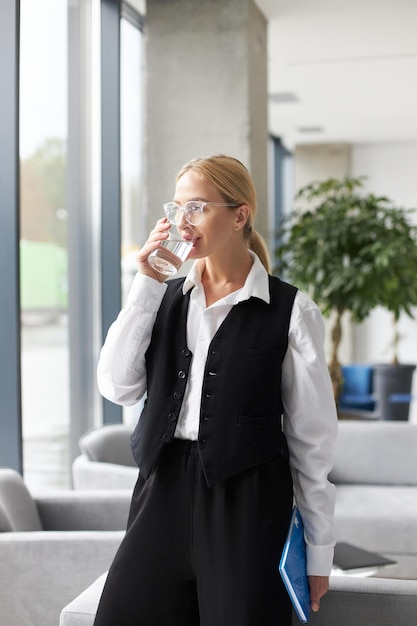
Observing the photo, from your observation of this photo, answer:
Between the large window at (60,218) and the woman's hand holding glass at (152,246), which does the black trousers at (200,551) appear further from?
the large window at (60,218)

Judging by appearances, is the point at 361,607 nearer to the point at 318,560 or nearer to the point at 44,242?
the point at 318,560

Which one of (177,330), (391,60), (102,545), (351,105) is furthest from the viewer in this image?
(351,105)

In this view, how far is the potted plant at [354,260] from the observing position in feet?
18.8

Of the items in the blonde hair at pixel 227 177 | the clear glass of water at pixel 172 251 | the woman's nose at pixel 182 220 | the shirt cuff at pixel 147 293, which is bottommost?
the shirt cuff at pixel 147 293

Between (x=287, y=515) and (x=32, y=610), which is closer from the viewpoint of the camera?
(x=287, y=515)

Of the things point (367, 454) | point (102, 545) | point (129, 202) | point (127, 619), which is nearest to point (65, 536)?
point (102, 545)

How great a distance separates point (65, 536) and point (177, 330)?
0.94 m

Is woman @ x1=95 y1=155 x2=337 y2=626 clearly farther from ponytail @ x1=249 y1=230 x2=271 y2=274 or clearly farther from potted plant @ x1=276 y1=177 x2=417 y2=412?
potted plant @ x1=276 y1=177 x2=417 y2=412

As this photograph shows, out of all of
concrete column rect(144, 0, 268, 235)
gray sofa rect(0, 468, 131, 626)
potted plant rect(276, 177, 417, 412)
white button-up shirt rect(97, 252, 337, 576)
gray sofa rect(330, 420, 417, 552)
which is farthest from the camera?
potted plant rect(276, 177, 417, 412)

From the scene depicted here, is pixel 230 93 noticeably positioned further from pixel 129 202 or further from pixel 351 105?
pixel 351 105

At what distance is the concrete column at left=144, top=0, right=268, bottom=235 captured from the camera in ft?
15.6

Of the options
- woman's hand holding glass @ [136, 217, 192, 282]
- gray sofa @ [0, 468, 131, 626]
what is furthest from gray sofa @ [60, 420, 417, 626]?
woman's hand holding glass @ [136, 217, 192, 282]

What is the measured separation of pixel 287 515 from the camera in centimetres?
171

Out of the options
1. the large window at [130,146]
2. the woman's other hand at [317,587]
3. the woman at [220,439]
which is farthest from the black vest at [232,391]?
the large window at [130,146]
